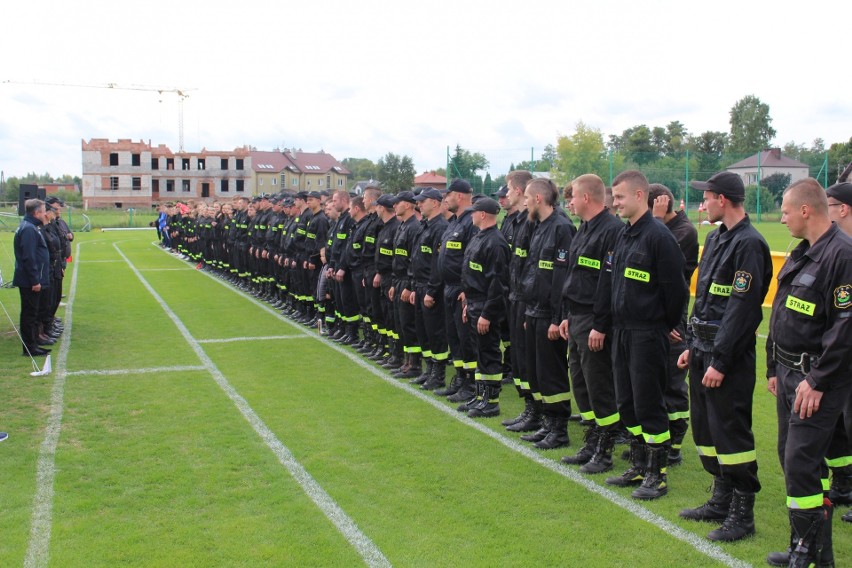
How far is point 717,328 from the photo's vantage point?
15.4 ft

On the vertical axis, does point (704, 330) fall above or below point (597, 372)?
above

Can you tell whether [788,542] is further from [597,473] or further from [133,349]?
[133,349]

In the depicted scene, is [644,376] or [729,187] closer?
[729,187]

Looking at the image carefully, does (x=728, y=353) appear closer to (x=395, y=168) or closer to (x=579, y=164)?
(x=579, y=164)

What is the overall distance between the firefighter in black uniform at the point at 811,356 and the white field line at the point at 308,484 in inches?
95.1

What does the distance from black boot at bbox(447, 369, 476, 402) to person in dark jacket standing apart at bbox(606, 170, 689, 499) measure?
2.89m

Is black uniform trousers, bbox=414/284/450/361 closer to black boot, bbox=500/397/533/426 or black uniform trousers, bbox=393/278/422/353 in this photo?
black uniform trousers, bbox=393/278/422/353

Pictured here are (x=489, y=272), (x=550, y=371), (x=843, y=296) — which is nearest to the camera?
(x=843, y=296)

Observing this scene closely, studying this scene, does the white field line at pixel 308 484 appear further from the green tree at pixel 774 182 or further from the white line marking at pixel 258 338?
the green tree at pixel 774 182

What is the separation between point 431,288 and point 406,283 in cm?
82

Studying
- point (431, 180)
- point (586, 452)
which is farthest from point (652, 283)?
point (431, 180)

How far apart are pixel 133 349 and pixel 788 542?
9.47 meters

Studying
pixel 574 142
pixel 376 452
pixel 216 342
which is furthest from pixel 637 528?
pixel 574 142

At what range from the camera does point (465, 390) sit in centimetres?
838
